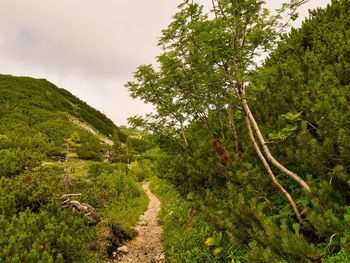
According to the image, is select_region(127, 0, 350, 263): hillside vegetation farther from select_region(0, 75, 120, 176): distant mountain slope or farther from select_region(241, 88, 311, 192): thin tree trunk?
select_region(0, 75, 120, 176): distant mountain slope

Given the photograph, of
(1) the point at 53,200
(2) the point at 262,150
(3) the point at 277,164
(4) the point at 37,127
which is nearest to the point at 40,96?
(4) the point at 37,127

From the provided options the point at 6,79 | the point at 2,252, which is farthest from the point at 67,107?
the point at 2,252

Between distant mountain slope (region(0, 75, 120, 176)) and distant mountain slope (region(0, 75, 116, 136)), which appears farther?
distant mountain slope (region(0, 75, 116, 136))

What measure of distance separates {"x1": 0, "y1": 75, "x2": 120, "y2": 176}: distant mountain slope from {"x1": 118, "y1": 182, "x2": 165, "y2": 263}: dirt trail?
4518 millimetres

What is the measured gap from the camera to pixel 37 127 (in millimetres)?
25562

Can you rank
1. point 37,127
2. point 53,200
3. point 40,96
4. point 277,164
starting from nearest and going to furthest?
point 277,164
point 53,200
point 37,127
point 40,96

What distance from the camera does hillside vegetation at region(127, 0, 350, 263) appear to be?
480 centimetres

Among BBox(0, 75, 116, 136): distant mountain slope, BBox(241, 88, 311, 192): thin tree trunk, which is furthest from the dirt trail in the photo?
BBox(0, 75, 116, 136): distant mountain slope

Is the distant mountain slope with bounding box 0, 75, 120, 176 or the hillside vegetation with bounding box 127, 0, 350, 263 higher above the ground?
the distant mountain slope with bounding box 0, 75, 120, 176

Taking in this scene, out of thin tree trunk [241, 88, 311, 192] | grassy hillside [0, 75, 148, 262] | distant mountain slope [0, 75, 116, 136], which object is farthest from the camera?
distant mountain slope [0, 75, 116, 136]

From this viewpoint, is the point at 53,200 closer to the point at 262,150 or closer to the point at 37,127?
the point at 262,150

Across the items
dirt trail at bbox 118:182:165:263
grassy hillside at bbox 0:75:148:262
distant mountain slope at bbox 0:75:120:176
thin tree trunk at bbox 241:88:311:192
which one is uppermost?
distant mountain slope at bbox 0:75:120:176

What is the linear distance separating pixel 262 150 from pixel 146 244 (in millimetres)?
5717

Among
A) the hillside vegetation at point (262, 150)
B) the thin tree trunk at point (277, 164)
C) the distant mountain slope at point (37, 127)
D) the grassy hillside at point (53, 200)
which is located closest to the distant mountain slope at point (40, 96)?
the distant mountain slope at point (37, 127)
